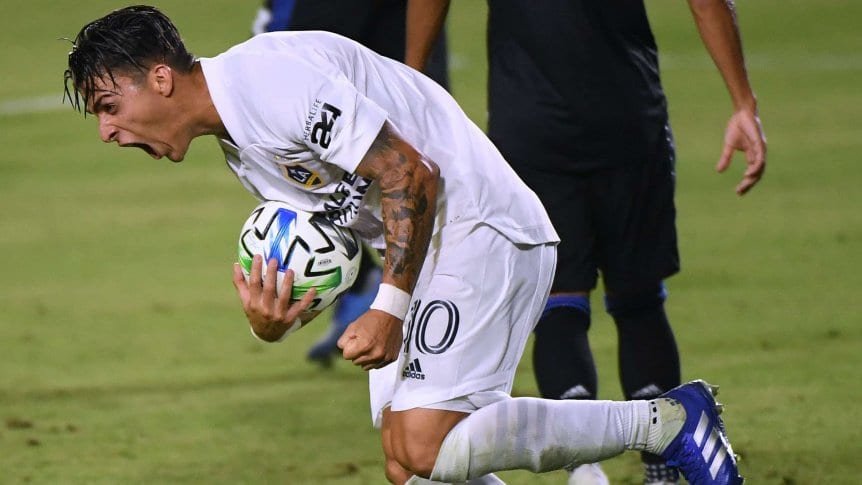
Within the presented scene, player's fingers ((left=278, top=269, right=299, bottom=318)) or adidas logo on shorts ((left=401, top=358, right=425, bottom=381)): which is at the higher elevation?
player's fingers ((left=278, top=269, right=299, bottom=318))

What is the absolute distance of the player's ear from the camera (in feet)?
13.7

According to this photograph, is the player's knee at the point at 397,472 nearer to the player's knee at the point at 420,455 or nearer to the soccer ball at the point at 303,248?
the player's knee at the point at 420,455

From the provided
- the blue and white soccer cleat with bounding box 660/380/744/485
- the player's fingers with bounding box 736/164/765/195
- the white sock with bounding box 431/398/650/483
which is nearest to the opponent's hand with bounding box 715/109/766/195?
the player's fingers with bounding box 736/164/765/195

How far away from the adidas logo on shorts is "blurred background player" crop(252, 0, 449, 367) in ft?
8.50

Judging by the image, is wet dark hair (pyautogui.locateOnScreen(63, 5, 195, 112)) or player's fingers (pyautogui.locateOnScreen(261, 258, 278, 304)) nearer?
→ wet dark hair (pyautogui.locateOnScreen(63, 5, 195, 112))

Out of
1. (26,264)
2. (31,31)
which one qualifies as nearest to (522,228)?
(26,264)

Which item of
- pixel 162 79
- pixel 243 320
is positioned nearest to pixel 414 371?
pixel 162 79

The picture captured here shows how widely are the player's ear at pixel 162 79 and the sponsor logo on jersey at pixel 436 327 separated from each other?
954mm

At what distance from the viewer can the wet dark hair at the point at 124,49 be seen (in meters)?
4.16

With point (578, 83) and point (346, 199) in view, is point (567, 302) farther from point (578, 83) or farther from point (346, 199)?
point (346, 199)

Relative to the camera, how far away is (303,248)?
4402 mm

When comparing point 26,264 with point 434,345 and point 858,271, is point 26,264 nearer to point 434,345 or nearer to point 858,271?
point 858,271

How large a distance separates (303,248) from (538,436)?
0.87m

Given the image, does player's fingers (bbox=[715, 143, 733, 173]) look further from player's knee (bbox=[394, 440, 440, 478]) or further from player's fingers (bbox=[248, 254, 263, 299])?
player's fingers (bbox=[248, 254, 263, 299])
